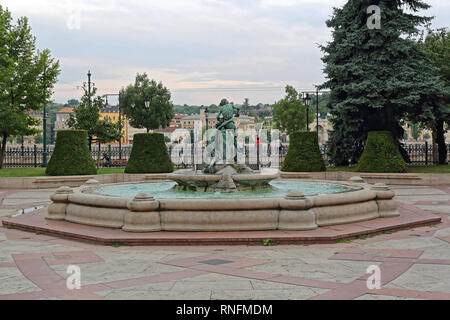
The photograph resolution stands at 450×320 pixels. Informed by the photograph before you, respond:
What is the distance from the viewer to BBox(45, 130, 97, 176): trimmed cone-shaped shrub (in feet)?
75.3

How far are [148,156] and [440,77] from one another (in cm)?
1632

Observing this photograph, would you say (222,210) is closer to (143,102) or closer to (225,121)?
(225,121)

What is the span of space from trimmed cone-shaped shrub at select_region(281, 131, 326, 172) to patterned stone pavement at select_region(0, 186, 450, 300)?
13.9 metres

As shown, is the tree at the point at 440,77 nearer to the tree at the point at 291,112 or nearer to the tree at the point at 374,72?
the tree at the point at 374,72

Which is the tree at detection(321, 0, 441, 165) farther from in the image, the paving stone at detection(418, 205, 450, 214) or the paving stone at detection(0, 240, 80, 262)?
the paving stone at detection(0, 240, 80, 262)

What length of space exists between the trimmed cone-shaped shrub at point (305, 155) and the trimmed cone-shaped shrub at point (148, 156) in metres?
6.17

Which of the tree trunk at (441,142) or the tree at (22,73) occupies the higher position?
the tree at (22,73)

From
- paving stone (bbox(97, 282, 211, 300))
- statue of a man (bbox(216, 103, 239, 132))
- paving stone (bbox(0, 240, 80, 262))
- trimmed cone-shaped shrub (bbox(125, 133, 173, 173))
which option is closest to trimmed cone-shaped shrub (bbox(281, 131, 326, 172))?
trimmed cone-shaped shrub (bbox(125, 133, 173, 173))

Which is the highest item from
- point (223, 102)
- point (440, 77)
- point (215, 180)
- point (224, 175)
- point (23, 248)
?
point (440, 77)

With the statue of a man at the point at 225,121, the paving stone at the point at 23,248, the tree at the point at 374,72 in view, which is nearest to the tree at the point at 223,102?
the statue of a man at the point at 225,121

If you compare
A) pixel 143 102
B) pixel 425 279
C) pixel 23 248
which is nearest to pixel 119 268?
pixel 23 248

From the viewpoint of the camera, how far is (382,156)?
23.0 meters

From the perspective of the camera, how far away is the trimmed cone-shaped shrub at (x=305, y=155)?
2373 cm
